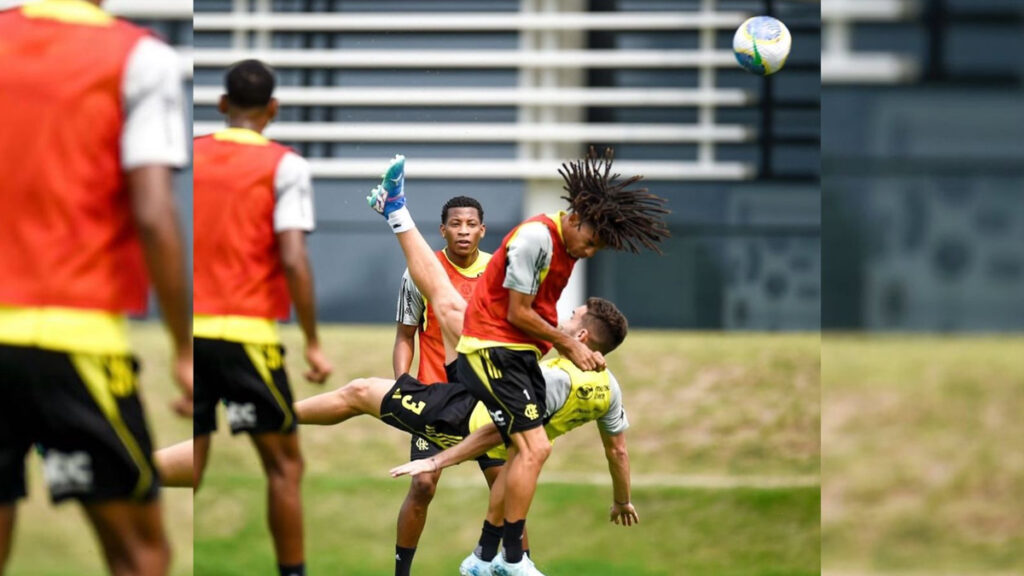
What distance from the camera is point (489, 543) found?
18.6ft

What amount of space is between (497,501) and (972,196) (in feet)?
16.3

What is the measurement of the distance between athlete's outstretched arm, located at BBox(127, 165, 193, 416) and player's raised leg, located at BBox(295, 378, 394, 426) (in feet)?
8.85

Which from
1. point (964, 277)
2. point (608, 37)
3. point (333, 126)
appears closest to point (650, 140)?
point (608, 37)

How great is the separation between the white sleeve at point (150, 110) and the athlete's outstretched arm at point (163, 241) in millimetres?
35

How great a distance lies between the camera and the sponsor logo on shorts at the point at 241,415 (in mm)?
4125

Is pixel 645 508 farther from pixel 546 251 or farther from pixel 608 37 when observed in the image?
pixel 608 37

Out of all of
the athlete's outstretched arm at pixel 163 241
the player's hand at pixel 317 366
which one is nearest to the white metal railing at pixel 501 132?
the player's hand at pixel 317 366

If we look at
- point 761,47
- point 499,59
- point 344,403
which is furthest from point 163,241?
point 499,59

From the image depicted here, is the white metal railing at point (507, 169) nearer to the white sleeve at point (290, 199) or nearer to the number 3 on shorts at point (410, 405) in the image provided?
the number 3 on shorts at point (410, 405)

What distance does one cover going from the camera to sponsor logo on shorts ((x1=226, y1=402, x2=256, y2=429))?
13.5 ft

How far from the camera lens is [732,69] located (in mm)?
13766

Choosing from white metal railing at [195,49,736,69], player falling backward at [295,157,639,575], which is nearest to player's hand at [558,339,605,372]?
player falling backward at [295,157,639,575]

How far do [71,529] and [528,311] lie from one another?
2032 mm

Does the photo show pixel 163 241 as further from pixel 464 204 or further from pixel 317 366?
pixel 464 204
